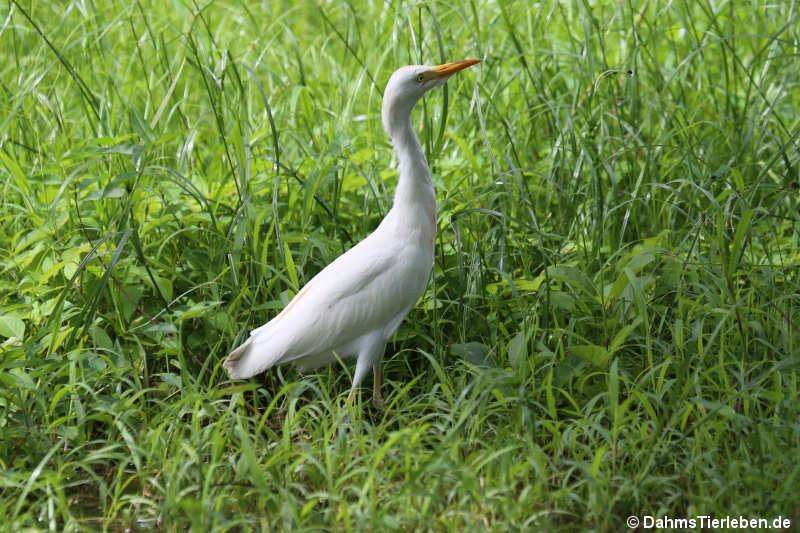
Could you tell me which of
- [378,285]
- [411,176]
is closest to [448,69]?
[411,176]

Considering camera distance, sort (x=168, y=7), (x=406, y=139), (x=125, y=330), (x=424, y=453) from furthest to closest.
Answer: (x=168, y=7)
(x=125, y=330)
(x=406, y=139)
(x=424, y=453)

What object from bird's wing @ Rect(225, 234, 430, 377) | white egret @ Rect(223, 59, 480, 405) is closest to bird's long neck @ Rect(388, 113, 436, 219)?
white egret @ Rect(223, 59, 480, 405)

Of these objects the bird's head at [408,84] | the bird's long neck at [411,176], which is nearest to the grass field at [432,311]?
the bird's long neck at [411,176]

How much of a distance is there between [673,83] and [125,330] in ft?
9.95

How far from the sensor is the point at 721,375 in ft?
10.2

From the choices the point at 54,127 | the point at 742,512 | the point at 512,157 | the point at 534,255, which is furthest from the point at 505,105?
the point at 742,512

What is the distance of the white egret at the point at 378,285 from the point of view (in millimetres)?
3221

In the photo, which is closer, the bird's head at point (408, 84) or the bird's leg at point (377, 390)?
the bird's head at point (408, 84)

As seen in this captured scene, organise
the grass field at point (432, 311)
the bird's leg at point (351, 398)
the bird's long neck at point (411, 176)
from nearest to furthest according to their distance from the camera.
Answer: the grass field at point (432, 311) → the bird's leg at point (351, 398) → the bird's long neck at point (411, 176)

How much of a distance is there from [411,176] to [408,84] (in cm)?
31

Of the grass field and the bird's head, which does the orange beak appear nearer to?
the bird's head

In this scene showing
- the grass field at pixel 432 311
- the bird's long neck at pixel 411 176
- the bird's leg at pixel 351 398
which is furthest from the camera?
the bird's long neck at pixel 411 176

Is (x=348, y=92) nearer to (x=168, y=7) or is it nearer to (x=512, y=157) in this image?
(x=512, y=157)

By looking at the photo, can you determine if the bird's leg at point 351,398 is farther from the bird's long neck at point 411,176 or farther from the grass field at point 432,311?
the bird's long neck at point 411,176
